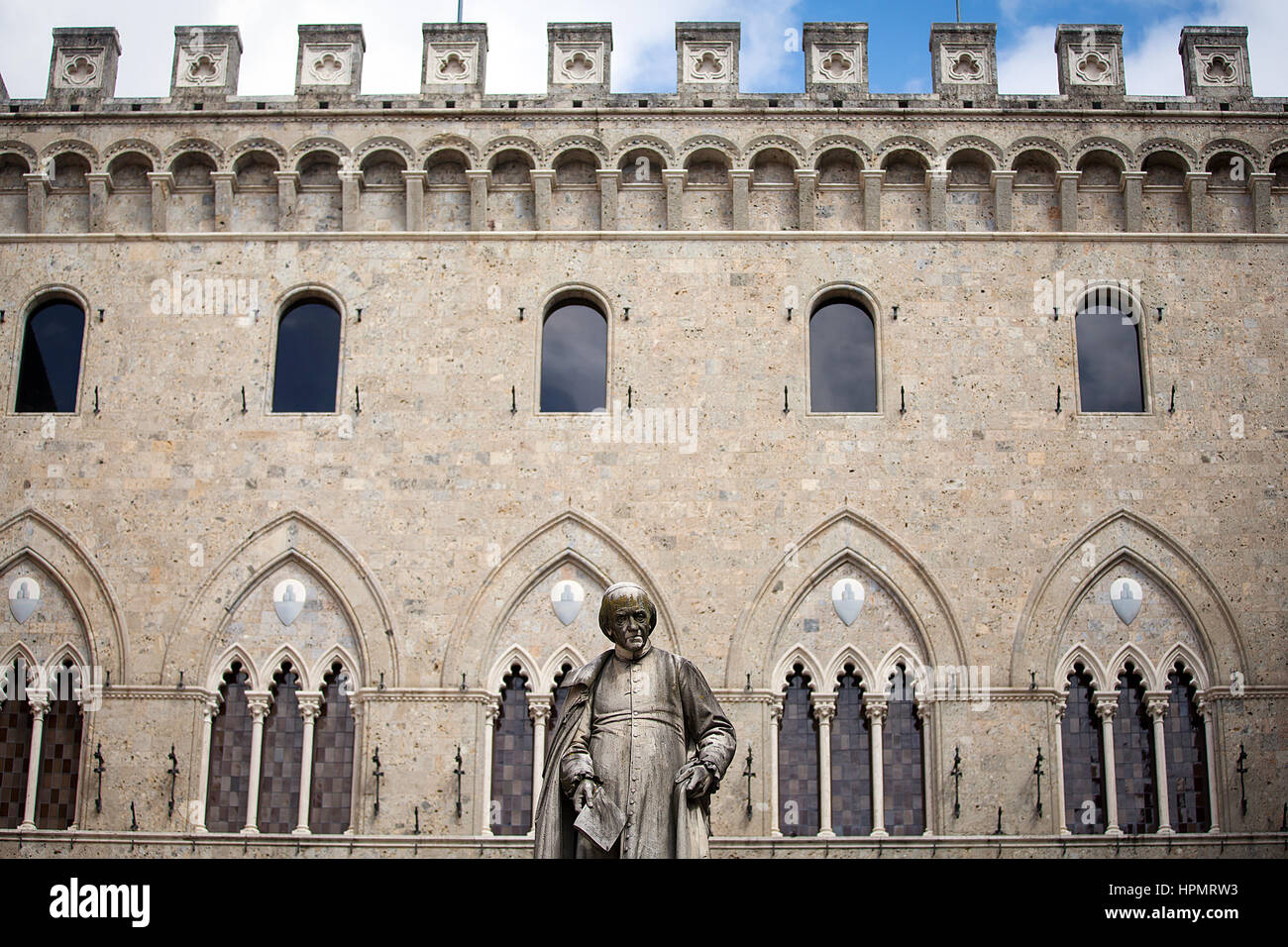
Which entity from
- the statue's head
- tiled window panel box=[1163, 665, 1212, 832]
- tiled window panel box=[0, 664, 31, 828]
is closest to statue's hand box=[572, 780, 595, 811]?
the statue's head

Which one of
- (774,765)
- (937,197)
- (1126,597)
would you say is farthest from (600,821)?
(937,197)

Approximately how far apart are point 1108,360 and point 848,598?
13.9 ft

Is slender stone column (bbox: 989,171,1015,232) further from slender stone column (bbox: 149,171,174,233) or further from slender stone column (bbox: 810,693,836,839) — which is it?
slender stone column (bbox: 149,171,174,233)

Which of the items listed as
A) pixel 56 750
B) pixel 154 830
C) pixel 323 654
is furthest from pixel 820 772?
pixel 56 750

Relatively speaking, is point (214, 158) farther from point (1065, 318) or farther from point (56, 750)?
point (1065, 318)

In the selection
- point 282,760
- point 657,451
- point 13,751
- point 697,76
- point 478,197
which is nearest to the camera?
point 282,760

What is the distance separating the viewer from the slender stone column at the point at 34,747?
17484 mm

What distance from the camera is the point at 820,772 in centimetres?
1748

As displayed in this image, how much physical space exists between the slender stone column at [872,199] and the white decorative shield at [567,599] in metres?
5.46

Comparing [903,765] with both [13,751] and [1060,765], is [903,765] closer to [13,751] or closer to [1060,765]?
[1060,765]

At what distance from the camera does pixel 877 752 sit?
17.5m

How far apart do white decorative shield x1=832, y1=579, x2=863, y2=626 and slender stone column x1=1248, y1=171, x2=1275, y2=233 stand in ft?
21.3

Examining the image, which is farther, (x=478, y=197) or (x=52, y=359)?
(x=478, y=197)

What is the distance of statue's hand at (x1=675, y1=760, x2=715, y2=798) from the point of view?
884 cm
